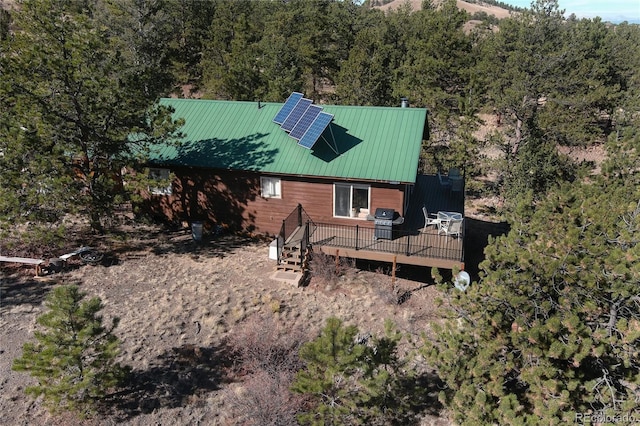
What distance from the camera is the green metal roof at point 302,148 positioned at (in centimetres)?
1612

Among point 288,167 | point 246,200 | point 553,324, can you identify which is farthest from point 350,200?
point 553,324

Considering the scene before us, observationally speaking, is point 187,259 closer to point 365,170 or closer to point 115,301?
point 115,301

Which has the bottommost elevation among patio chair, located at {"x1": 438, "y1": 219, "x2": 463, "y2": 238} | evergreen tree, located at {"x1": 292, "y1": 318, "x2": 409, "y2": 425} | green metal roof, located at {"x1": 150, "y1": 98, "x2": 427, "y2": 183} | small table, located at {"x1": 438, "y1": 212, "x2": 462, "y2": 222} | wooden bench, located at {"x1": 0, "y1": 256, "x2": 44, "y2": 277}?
evergreen tree, located at {"x1": 292, "y1": 318, "x2": 409, "y2": 425}

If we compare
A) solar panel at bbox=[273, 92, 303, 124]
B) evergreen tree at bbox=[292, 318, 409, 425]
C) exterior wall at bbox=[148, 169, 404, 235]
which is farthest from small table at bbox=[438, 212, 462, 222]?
evergreen tree at bbox=[292, 318, 409, 425]

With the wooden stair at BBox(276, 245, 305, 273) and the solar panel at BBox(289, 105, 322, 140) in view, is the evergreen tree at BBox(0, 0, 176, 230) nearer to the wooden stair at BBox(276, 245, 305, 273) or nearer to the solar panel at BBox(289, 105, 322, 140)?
the solar panel at BBox(289, 105, 322, 140)

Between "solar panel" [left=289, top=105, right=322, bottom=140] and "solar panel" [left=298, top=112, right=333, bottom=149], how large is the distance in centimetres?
23

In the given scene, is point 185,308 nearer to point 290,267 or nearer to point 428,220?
point 290,267

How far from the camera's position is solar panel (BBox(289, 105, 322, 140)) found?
55.7 ft

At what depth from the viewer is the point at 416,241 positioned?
1547 centimetres

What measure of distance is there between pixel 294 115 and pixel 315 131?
5.23 feet

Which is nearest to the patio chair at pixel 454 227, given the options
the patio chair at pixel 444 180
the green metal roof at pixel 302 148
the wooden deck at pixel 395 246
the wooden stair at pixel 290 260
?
the wooden deck at pixel 395 246

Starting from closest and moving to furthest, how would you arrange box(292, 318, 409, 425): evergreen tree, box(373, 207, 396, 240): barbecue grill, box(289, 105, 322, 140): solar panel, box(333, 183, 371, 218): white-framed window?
box(292, 318, 409, 425): evergreen tree → box(373, 207, 396, 240): barbecue grill → box(333, 183, 371, 218): white-framed window → box(289, 105, 322, 140): solar panel

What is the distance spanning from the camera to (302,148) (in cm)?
Answer: 1727

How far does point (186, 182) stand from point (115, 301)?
6030mm
